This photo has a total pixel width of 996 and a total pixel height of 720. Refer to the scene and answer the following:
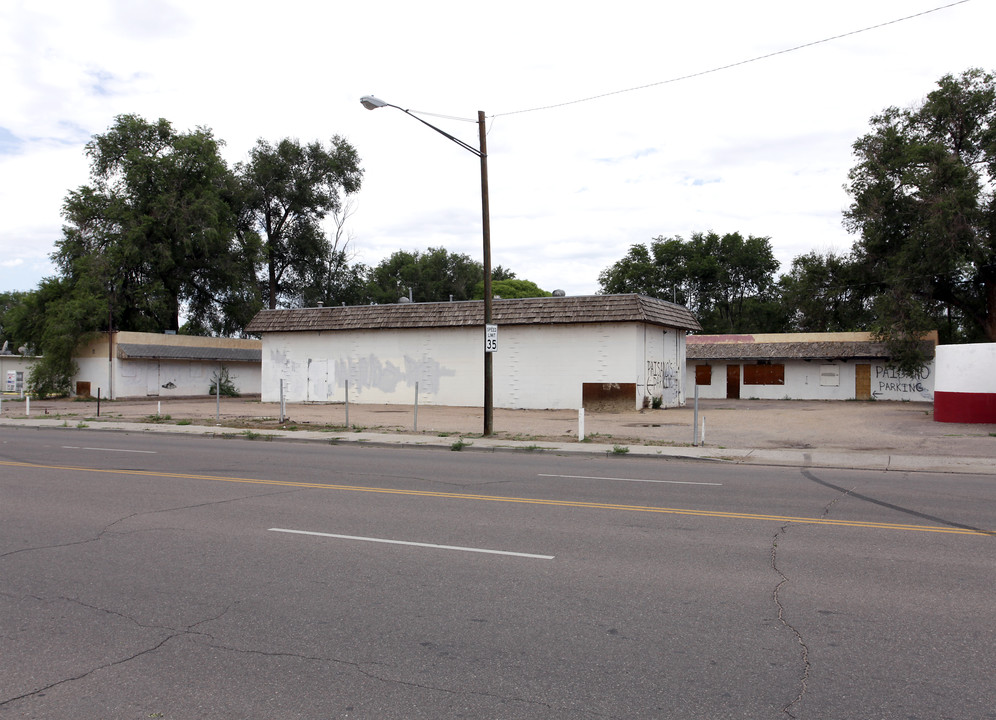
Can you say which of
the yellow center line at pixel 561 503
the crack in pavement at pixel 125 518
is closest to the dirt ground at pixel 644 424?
the yellow center line at pixel 561 503

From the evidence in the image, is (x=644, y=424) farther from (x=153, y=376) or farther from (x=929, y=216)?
(x=153, y=376)

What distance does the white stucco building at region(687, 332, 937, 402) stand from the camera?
40.5 metres

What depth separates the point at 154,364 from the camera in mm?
43906

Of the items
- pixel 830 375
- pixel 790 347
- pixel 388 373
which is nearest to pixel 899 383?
pixel 830 375

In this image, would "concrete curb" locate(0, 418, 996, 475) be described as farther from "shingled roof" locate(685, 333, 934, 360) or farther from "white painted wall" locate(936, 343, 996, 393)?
"shingled roof" locate(685, 333, 934, 360)

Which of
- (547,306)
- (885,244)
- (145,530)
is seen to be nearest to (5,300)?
(547,306)

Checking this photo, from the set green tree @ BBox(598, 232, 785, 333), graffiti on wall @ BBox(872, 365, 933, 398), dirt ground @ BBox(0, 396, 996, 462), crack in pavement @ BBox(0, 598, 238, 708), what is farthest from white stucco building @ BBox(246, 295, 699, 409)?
green tree @ BBox(598, 232, 785, 333)

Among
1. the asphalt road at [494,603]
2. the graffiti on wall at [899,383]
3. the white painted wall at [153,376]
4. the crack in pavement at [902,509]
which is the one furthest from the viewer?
the white painted wall at [153,376]

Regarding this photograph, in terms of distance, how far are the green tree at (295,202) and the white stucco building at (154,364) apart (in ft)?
48.1

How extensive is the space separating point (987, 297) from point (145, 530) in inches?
1846

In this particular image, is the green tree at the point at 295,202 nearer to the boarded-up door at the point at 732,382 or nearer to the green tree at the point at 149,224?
the green tree at the point at 149,224

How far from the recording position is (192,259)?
52.5 m

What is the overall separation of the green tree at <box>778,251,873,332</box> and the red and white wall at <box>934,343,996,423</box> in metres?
24.4

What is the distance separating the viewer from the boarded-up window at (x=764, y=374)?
43500 millimetres
